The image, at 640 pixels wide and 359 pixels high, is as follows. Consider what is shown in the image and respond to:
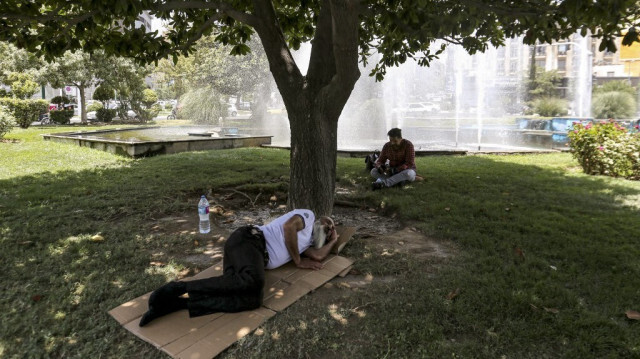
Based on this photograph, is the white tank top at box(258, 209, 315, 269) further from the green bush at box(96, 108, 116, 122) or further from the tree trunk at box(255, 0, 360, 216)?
the green bush at box(96, 108, 116, 122)

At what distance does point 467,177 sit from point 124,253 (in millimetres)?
5913

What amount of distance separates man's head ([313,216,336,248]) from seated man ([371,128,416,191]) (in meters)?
2.71

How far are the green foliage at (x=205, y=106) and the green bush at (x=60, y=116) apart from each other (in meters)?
7.13

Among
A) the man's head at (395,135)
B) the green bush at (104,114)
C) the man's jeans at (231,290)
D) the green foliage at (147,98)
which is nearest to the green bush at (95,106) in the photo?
the green bush at (104,114)

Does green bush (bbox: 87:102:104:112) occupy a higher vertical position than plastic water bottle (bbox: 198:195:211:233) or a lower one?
higher

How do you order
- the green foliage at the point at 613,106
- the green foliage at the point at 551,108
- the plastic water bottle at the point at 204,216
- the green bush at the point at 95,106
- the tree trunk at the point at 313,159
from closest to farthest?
the plastic water bottle at the point at 204,216 → the tree trunk at the point at 313,159 → the green bush at the point at 95,106 → the green foliage at the point at 613,106 → the green foliage at the point at 551,108

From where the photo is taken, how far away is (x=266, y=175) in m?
8.02

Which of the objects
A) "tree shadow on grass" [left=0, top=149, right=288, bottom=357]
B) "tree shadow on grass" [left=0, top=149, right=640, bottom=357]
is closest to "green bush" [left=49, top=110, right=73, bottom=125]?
"tree shadow on grass" [left=0, top=149, right=288, bottom=357]

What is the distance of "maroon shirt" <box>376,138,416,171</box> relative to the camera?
7.30m

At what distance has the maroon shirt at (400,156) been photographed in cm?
730

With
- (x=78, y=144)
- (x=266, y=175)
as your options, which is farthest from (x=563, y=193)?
(x=78, y=144)

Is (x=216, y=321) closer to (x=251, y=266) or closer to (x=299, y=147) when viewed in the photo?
(x=251, y=266)

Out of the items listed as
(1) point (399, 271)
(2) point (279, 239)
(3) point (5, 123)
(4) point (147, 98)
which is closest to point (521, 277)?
(1) point (399, 271)

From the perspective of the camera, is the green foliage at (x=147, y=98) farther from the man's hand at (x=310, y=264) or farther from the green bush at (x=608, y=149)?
the man's hand at (x=310, y=264)
